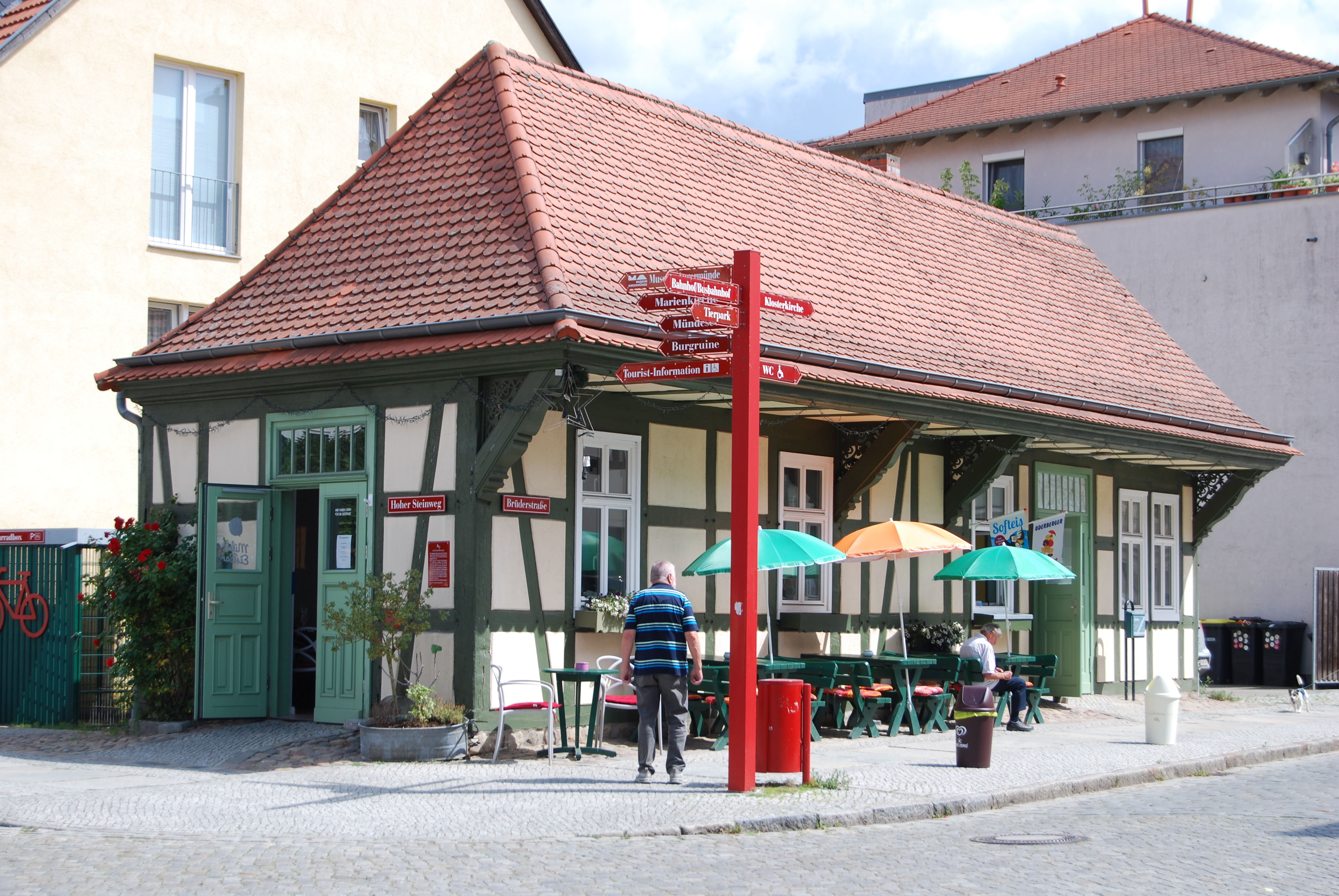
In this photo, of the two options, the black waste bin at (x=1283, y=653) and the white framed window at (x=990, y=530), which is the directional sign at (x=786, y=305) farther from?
the black waste bin at (x=1283, y=653)

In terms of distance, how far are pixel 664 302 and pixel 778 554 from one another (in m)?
3.45

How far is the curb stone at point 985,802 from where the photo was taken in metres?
9.87

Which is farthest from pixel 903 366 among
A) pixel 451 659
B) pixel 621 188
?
pixel 451 659

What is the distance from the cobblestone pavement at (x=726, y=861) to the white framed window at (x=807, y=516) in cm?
616

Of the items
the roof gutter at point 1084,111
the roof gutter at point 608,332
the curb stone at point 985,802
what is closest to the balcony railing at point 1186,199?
the roof gutter at point 1084,111

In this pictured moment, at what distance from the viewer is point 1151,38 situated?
35562 mm

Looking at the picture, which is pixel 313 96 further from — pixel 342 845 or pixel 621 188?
pixel 342 845

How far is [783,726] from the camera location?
11.5 meters

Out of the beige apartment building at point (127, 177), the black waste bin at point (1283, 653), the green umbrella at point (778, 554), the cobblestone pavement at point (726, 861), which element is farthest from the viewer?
the black waste bin at point (1283, 653)

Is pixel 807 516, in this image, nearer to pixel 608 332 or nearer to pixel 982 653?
pixel 982 653

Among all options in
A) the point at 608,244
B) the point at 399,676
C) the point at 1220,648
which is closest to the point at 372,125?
the point at 608,244

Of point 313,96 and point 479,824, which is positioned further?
point 313,96

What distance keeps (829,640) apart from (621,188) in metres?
5.35

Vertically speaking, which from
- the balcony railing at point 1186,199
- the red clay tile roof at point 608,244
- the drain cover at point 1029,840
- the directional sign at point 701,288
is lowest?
the drain cover at point 1029,840
